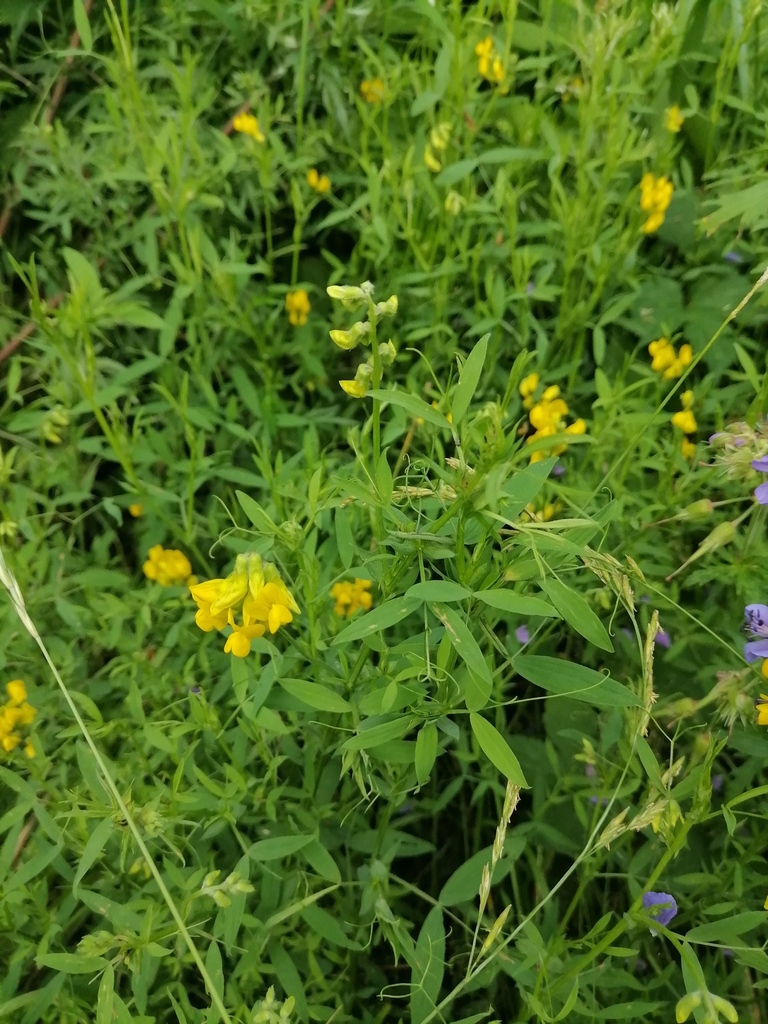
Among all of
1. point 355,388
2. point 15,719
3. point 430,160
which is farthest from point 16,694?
point 430,160

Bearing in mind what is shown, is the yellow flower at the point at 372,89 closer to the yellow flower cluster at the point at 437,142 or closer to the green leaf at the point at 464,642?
the yellow flower cluster at the point at 437,142

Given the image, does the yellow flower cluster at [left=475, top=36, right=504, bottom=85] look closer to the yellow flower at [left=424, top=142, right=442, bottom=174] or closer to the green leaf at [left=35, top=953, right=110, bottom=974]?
the yellow flower at [left=424, top=142, right=442, bottom=174]

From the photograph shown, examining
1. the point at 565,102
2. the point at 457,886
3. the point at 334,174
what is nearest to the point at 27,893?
the point at 457,886

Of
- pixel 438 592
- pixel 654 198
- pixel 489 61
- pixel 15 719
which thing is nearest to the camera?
pixel 438 592

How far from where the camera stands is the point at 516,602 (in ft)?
2.23

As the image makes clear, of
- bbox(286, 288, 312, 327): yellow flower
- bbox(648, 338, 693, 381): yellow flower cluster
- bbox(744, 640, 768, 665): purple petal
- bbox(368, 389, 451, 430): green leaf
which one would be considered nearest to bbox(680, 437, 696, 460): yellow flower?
bbox(648, 338, 693, 381): yellow flower cluster

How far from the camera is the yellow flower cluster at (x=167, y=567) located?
4.32ft

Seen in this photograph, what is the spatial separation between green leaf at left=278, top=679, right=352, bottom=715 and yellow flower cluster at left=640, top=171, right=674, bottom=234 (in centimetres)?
117

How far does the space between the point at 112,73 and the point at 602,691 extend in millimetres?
1438

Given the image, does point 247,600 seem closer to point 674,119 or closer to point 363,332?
point 363,332

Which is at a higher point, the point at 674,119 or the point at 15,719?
the point at 674,119

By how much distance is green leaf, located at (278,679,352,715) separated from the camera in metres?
0.82

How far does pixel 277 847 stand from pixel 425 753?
0.28m

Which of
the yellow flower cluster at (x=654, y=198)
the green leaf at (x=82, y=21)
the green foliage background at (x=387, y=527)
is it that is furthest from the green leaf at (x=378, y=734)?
the green leaf at (x=82, y=21)
